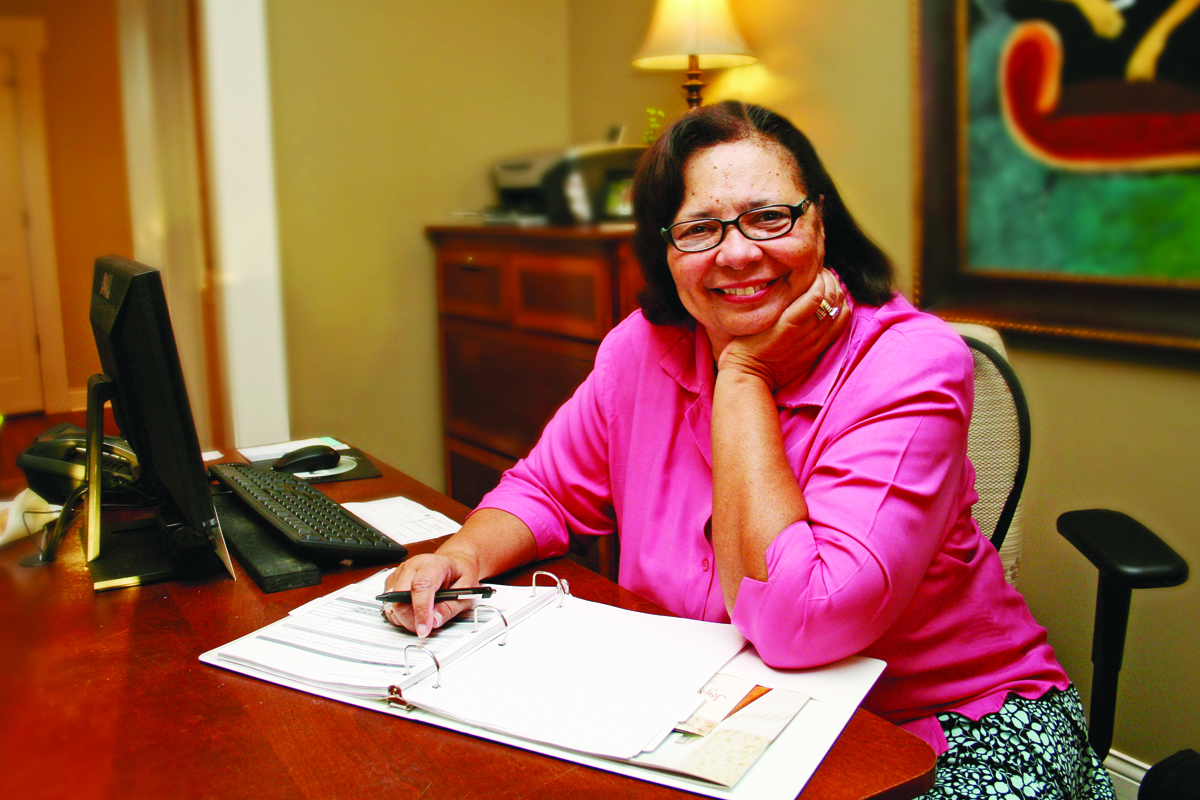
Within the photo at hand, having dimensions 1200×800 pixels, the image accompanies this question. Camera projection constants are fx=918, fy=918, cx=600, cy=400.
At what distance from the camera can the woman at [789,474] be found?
84 centimetres

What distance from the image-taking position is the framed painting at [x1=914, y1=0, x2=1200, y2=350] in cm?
145

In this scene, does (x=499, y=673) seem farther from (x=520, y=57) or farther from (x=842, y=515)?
(x=520, y=57)

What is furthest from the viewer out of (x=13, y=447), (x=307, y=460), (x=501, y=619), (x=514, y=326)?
(x=514, y=326)

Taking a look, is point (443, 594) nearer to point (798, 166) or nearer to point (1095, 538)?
point (798, 166)

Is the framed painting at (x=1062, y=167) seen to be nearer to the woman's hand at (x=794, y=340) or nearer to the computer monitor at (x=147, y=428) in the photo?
the woman's hand at (x=794, y=340)

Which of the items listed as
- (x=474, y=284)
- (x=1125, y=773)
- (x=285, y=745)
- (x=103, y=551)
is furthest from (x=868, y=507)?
(x=474, y=284)

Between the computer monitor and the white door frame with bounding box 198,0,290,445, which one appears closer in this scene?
the computer monitor

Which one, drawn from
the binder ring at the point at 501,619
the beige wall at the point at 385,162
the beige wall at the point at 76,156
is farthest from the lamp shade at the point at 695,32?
the binder ring at the point at 501,619

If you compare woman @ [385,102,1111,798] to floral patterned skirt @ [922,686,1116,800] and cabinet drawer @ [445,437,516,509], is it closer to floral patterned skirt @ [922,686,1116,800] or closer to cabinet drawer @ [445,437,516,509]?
floral patterned skirt @ [922,686,1116,800]

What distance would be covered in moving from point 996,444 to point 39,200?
111cm

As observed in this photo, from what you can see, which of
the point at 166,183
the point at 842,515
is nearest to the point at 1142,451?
the point at 842,515

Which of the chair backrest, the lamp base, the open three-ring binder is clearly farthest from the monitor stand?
the lamp base

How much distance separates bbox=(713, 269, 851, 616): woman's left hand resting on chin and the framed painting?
78 centimetres

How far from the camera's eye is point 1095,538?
1.06 metres
